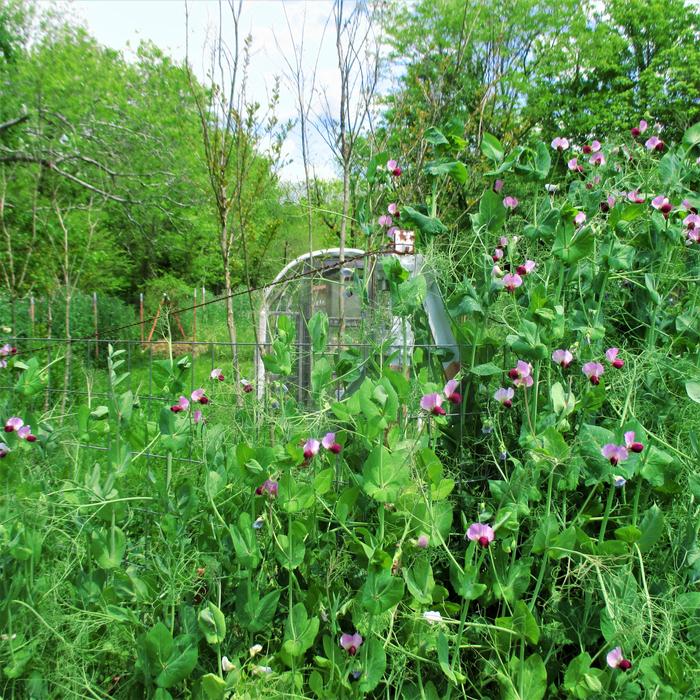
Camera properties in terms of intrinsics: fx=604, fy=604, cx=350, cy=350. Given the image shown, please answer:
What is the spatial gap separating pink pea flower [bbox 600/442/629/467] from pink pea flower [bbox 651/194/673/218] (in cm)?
73

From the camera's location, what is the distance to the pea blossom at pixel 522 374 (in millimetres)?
1482

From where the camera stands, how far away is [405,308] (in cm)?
159

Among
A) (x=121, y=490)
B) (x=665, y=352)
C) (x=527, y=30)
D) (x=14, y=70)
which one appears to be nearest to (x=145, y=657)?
(x=121, y=490)

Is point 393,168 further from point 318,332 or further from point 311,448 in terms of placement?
point 311,448

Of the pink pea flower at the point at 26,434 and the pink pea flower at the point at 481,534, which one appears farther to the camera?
the pink pea flower at the point at 26,434

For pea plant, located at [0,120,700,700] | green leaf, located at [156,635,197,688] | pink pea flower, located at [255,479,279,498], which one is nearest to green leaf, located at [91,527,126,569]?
pea plant, located at [0,120,700,700]

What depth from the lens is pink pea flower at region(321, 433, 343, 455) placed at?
1.38 metres

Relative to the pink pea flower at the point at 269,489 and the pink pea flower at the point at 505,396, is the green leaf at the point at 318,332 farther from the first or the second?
the pink pea flower at the point at 505,396

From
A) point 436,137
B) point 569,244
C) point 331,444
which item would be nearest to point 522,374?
point 569,244

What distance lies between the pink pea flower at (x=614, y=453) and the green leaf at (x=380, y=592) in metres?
0.54

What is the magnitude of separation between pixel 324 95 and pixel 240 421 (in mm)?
2015

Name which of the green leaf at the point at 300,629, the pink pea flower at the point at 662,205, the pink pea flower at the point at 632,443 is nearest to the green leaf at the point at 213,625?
the green leaf at the point at 300,629

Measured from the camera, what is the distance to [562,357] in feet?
5.03

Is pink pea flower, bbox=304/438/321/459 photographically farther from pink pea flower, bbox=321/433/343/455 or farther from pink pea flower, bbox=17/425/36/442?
pink pea flower, bbox=17/425/36/442
